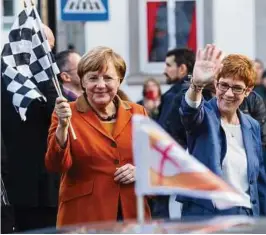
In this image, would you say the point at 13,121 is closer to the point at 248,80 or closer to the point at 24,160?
the point at 24,160

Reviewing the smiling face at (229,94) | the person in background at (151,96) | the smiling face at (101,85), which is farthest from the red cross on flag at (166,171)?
the person in background at (151,96)

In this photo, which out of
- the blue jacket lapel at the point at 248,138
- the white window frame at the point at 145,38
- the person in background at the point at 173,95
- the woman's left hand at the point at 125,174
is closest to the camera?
the woman's left hand at the point at 125,174

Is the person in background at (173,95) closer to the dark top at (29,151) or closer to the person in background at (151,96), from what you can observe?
the dark top at (29,151)

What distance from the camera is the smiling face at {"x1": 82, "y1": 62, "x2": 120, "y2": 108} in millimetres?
8133

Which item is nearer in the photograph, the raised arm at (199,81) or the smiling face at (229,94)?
the raised arm at (199,81)

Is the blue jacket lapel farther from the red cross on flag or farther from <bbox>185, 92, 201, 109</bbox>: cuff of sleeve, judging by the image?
the red cross on flag

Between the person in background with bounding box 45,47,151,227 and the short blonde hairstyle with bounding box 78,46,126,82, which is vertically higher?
the short blonde hairstyle with bounding box 78,46,126,82

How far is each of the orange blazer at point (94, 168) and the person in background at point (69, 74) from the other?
2.08 metres

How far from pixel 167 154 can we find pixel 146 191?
24 centimetres

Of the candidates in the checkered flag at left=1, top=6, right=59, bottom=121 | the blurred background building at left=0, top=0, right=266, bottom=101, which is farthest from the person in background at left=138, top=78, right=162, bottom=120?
the checkered flag at left=1, top=6, right=59, bottom=121

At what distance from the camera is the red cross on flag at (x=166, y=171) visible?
20.2 feet

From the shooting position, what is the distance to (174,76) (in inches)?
478

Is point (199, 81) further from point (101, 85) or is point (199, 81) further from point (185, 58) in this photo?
point (185, 58)

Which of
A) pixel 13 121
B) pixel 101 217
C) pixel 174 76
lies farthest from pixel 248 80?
pixel 174 76
